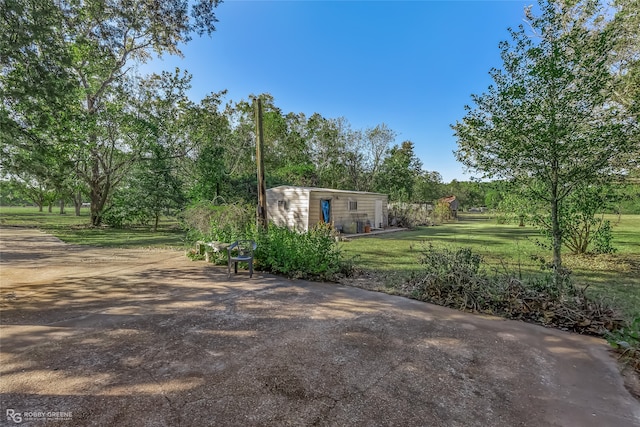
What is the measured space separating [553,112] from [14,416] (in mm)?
6789

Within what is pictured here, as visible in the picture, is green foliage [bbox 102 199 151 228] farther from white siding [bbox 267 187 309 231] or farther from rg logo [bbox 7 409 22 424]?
rg logo [bbox 7 409 22 424]

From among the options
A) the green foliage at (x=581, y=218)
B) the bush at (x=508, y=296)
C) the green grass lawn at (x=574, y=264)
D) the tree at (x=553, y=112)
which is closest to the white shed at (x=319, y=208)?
the green grass lawn at (x=574, y=264)

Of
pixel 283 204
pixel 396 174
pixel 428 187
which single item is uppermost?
pixel 396 174

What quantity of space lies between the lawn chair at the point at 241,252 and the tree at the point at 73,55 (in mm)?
4331

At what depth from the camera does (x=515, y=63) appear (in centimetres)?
473

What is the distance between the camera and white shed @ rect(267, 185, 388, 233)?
13.2m

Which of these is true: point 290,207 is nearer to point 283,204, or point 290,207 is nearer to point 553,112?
point 283,204

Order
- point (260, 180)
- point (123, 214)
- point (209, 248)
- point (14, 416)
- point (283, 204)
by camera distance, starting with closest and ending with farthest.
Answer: point (14, 416), point (260, 180), point (209, 248), point (283, 204), point (123, 214)

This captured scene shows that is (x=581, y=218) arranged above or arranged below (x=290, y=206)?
below

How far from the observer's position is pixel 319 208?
13.5 metres

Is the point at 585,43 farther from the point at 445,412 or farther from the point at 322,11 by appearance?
the point at 322,11

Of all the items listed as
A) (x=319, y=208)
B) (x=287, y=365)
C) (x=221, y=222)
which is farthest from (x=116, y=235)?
(x=287, y=365)

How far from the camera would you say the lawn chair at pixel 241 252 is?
18.8 feet

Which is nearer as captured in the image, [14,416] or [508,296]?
[14,416]
